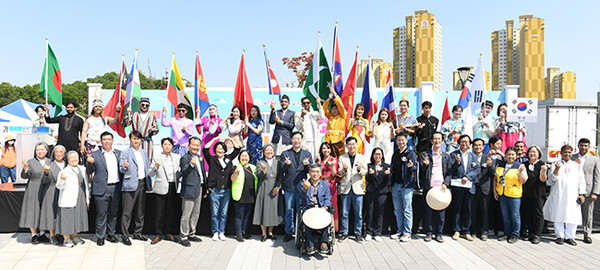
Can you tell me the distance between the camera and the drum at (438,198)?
5562 millimetres

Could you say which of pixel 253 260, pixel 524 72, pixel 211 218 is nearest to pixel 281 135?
pixel 211 218

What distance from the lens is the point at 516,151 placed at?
6242mm

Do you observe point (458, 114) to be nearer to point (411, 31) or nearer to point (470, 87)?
point (470, 87)

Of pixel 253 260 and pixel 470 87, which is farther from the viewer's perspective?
pixel 470 87

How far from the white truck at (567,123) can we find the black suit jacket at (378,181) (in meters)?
8.43

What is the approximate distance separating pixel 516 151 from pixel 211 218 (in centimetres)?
509

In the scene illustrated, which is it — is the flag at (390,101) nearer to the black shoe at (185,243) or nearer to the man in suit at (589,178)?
the man in suit at (589,178)

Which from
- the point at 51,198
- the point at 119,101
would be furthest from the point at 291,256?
the point at 119,101

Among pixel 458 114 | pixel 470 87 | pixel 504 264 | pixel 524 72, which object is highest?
pixel 524 72

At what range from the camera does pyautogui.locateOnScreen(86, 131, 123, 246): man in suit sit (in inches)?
213

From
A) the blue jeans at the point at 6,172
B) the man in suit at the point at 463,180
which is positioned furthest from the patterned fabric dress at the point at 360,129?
the blue jeans at the point at 6,172

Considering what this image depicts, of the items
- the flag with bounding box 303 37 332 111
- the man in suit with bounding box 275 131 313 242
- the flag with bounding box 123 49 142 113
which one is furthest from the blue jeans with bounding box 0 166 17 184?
the man in suit with bounding box 275 131 313 242

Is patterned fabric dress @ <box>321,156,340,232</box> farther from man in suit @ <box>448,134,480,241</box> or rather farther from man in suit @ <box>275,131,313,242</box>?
man in suit @ <box>448,134,480,241</box>

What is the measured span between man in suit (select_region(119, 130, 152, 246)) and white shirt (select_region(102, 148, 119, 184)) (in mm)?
140
